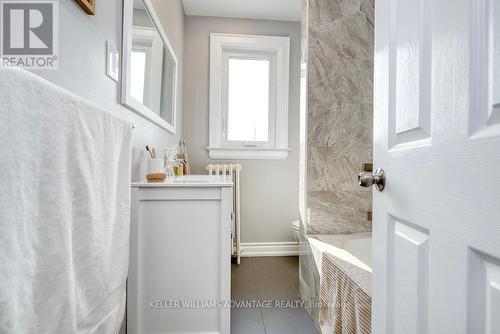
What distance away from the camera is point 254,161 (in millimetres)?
2678

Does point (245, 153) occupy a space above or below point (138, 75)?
below

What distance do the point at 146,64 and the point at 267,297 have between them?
1745mm

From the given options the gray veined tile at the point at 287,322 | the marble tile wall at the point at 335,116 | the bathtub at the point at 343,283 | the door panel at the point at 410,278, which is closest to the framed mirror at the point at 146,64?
the marble tile wall at the point at 335,116

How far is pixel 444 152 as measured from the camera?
1.47 feet

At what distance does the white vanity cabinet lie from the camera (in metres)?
1.15

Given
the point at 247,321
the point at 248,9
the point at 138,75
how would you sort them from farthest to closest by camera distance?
the point at 248,9, the point at 247,321, the point at 138,75

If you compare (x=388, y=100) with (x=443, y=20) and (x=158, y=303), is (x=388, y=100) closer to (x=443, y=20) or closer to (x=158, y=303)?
(x=443, y=20)

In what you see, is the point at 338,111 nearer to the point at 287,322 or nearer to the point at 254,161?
the point at 254,161

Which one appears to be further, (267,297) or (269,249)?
(269,249)

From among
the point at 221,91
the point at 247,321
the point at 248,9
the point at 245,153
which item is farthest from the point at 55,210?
the point at 248,9

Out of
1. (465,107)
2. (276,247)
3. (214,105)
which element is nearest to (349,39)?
(214,105)

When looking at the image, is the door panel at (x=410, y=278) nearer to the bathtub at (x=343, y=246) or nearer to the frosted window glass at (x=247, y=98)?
the bathtub at (x=343, y=246)

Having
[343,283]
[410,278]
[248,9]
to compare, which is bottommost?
[343,283]

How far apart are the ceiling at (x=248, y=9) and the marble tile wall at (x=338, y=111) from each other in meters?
0.70
